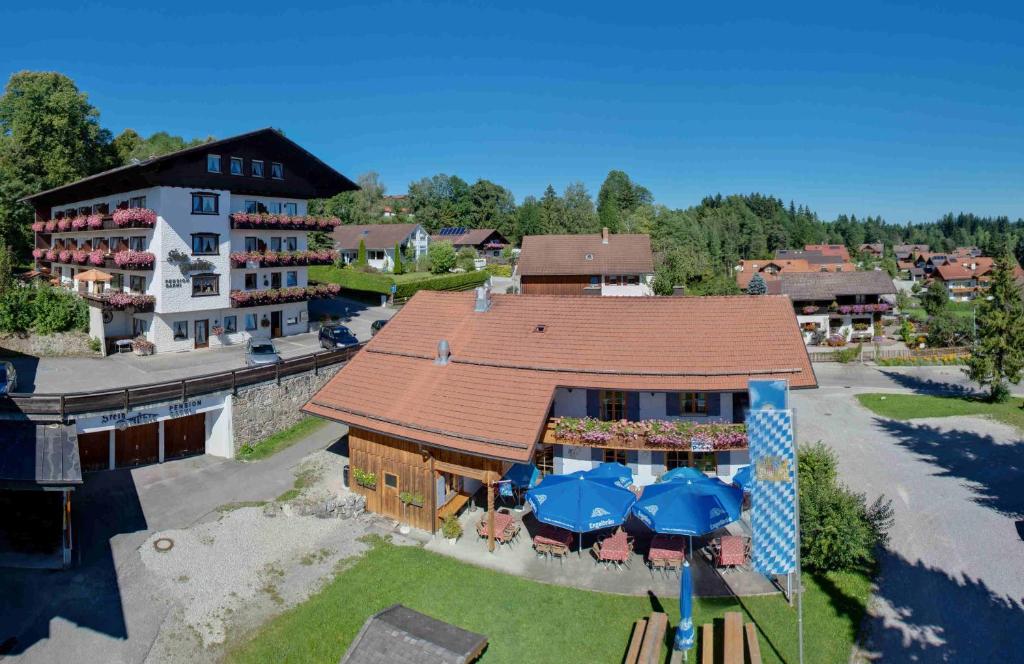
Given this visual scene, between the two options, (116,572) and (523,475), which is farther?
(523,475)

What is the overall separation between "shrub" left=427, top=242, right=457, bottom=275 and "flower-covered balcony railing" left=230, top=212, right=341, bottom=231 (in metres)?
26.2

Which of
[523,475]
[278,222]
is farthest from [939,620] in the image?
[278,222]

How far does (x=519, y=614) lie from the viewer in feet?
48.9

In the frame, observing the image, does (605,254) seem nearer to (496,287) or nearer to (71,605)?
(496,287)

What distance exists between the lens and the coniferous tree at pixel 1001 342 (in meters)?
36.0

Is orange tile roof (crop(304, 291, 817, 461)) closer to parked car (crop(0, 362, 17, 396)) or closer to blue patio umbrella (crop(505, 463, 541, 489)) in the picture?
blue patio umbrella (crop(505, 463, 541, 489))

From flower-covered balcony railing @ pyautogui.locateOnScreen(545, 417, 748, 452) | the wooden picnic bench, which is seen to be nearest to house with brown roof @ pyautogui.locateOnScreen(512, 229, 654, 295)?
flower-covered balcony railing @ pyautogui.locateOnScreen(545, 417, 748, 452)

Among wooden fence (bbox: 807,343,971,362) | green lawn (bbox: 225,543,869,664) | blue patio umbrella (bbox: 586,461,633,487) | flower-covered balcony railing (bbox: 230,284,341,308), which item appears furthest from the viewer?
wooden fence (bbox: 807,343,971,362)

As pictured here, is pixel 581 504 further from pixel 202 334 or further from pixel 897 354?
pixel 897 354

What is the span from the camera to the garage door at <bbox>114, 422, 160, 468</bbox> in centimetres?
2341

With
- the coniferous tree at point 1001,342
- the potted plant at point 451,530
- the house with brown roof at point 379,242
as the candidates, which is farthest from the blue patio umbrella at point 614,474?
the house with brown roof at point 379,242

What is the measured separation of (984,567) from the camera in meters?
17.1

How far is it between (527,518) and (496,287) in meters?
49.2

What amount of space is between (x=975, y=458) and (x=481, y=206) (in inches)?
3774
